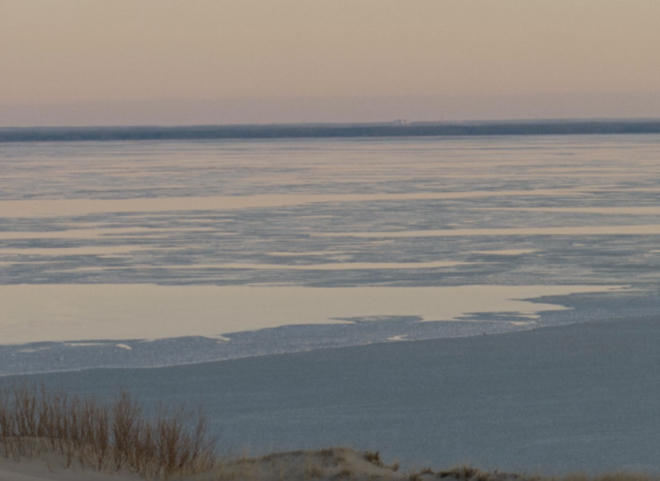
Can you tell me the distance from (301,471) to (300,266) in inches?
428

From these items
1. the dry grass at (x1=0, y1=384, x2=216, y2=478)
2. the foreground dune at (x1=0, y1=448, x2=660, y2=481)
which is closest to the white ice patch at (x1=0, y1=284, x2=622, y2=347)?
the dry grass at (x1=0, y1=384, x2=216, y2=478)

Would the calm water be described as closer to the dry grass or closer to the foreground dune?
the dry grass

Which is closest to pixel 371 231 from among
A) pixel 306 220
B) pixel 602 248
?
pixel 306 220

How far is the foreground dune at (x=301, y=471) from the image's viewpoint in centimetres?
705

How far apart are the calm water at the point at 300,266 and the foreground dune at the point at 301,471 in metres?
3.85

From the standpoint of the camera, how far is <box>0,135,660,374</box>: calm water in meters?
12.8

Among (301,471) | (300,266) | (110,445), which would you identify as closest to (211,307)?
(300,266)

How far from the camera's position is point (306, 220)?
1006 inches

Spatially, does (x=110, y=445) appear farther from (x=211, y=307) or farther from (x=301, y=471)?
(x=211, y=307)

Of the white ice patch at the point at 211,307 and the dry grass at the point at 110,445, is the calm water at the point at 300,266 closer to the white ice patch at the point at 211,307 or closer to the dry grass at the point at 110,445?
the white ice patch at the point at 211,307

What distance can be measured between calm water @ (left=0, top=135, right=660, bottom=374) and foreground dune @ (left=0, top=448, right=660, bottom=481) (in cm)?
385

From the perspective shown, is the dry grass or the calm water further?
the calm water

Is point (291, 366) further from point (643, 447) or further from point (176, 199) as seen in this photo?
point (176, 199)

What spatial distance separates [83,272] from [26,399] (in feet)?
32.1
